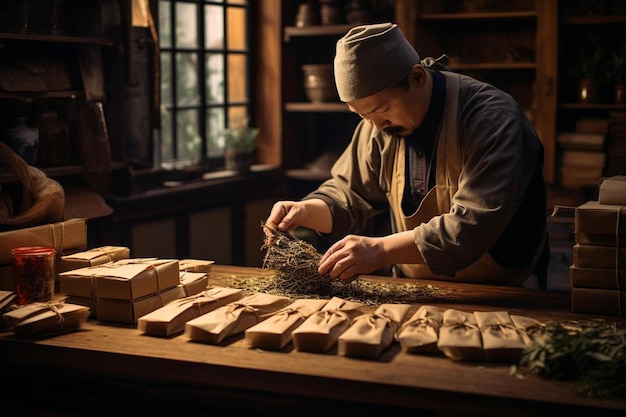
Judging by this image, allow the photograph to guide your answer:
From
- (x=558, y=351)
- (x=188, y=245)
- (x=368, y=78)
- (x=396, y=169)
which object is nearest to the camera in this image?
(x=558, y=351)

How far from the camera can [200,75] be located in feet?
17.9

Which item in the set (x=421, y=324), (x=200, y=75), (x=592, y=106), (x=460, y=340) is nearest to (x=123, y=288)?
(x=421, y=324)

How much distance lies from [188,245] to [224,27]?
1534 mm

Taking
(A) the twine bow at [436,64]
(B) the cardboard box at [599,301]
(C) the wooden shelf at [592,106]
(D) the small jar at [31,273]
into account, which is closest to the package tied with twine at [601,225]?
(B) the cardboard box at [599,301]

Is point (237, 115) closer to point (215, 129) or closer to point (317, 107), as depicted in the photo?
point (215, 129)

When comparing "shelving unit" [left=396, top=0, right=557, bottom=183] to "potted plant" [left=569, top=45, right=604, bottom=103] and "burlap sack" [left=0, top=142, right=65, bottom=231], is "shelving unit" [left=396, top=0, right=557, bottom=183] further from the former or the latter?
"burlap sack" [left=0, top=142, right=65, bottom=231]

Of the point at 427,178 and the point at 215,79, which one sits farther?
the point at 215,79

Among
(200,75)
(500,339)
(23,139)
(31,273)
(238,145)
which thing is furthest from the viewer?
(238,145)

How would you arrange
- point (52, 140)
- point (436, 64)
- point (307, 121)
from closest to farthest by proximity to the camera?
point (436, 64)
point (52, 140)
point (307, 121)

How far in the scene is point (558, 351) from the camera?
77.3 inches

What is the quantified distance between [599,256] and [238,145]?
3.42m

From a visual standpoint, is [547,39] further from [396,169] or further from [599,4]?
[396,169]

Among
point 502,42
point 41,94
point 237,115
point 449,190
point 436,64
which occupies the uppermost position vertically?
point 502,42

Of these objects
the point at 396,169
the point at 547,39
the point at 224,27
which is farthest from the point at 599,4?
the point at 396,169
